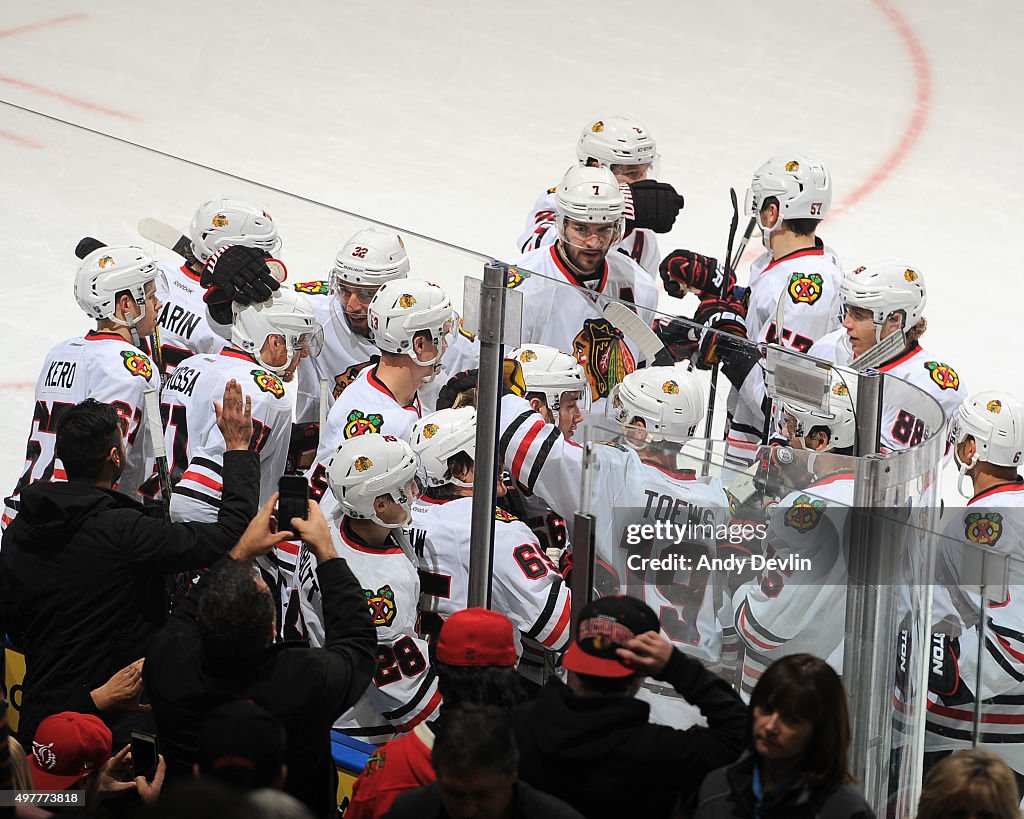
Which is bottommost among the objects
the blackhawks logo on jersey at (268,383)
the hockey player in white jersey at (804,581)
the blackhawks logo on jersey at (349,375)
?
the hockey player in white jersey at (804,581)

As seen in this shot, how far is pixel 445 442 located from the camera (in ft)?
12.4

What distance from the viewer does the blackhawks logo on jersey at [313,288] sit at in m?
4.38

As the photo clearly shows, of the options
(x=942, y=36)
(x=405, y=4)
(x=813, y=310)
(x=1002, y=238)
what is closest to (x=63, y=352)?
(x=813, y=310)

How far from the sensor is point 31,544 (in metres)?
3.65

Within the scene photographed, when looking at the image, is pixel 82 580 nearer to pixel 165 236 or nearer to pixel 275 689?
pixel 275 689

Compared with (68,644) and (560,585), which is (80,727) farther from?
(560,585)

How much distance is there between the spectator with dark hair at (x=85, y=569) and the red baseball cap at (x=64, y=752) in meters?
0.47

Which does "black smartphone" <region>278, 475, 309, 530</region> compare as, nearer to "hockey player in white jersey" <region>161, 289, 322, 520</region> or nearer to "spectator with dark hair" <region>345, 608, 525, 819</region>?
"spectator with dark hair" <region>345, 608, 525, 819</region>

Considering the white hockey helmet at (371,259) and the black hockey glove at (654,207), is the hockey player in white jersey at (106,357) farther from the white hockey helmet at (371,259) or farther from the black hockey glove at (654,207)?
the black hockey glove at (654,207)

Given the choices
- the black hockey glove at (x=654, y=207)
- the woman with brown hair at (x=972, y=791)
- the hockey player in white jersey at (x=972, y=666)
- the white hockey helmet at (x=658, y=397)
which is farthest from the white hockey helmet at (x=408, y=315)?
the black hockey glove at (x=654, y=207)

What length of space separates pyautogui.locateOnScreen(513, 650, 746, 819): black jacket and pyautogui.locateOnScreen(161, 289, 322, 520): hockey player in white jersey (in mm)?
1662

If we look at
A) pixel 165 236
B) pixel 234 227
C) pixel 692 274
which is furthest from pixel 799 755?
pixel 692 274

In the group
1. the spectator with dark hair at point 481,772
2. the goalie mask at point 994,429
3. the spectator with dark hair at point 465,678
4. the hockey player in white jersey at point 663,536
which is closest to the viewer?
the spectator with dark hair at point 481,772

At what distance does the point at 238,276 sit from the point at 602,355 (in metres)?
1.28
